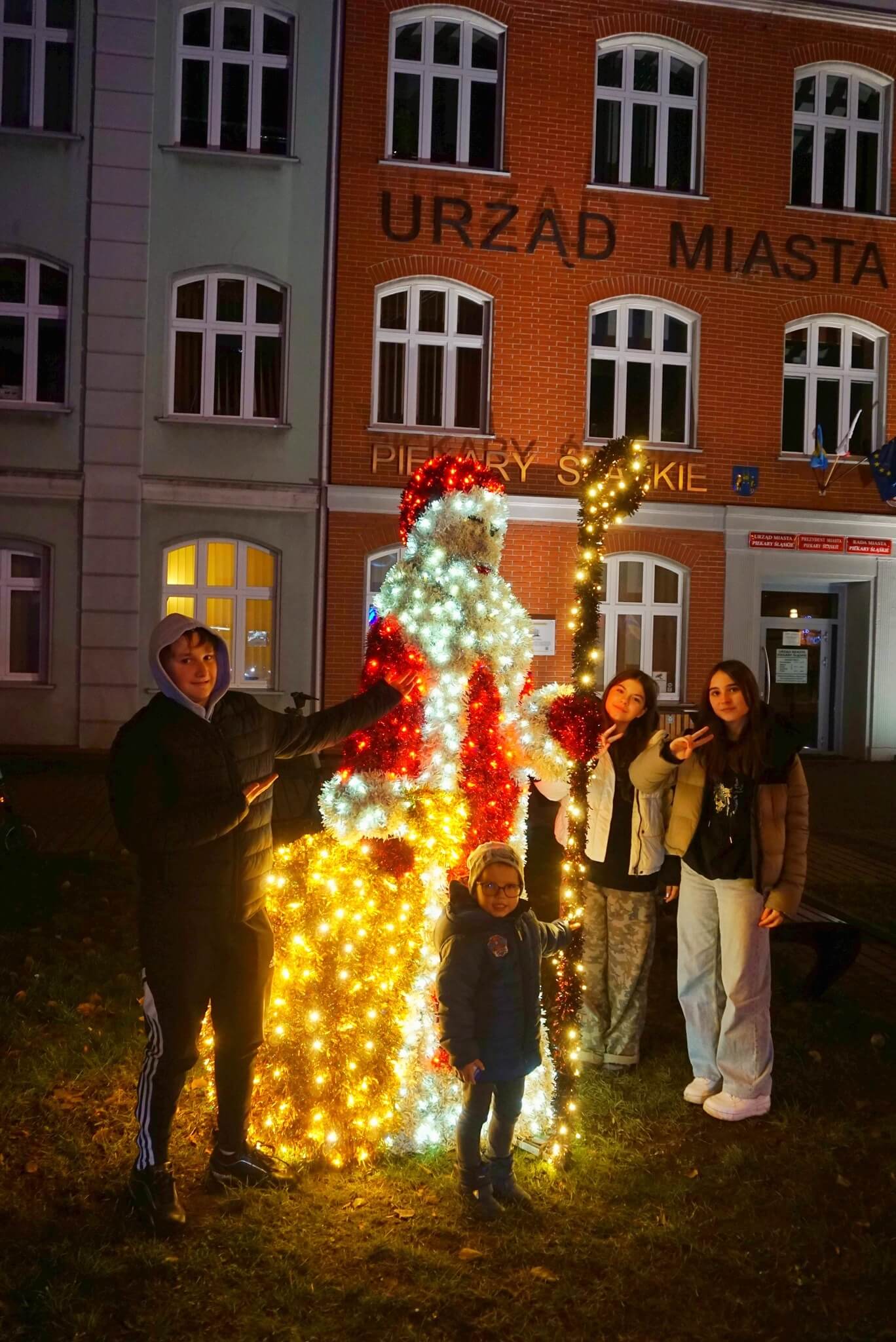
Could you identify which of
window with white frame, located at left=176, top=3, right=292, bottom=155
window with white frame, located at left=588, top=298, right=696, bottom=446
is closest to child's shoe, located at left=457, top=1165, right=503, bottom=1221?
window with white frame, located at left=588, top=298, right=696, bottom=446

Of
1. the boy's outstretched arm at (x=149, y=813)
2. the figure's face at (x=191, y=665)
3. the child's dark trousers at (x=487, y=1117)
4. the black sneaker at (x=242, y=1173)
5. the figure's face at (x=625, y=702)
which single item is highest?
the figure's face at (x=191, y=665)

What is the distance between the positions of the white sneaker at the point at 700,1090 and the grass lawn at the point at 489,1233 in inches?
2.3

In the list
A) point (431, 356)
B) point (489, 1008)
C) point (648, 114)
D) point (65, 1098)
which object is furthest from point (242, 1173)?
point (648, 114)

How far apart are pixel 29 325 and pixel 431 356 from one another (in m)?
5.49

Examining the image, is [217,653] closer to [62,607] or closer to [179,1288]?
[179,1288]

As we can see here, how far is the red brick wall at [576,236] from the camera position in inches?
660

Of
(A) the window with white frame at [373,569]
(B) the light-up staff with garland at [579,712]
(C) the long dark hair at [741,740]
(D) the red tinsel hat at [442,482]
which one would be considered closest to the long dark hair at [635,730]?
(C) the long dark hair at [741,740]

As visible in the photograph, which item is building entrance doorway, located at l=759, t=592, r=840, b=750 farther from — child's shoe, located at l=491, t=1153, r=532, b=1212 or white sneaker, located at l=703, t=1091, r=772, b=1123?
child's shoe, located at l=491, t=1153, r=532, b=1212

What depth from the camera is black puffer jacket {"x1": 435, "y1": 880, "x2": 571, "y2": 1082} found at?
4.13 metres

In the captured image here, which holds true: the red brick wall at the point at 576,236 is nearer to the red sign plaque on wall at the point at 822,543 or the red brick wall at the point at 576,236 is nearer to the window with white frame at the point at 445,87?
the window with white frame at the point at 445,87

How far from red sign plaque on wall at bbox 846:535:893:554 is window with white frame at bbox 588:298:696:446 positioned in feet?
9.69

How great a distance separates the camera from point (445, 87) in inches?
675

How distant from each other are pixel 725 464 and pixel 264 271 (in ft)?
23.4

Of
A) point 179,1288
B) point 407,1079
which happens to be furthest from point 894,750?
point 179,1288
